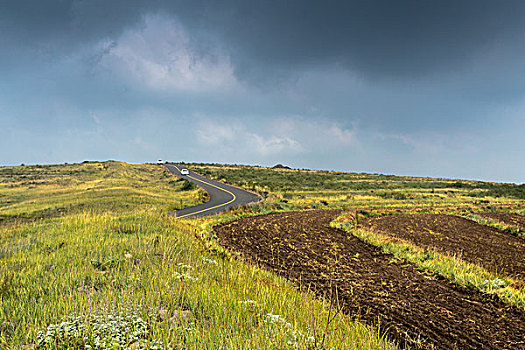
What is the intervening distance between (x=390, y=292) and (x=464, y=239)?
10936 millimetres

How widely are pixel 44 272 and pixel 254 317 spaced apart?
4703 millimetres

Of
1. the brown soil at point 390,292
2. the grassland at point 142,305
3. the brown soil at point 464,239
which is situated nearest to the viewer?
the grassland at point 142,305

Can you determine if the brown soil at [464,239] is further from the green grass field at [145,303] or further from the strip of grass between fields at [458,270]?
the green grass field at [145,303]

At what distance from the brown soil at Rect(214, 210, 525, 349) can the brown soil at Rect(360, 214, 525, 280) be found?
3.57 meters

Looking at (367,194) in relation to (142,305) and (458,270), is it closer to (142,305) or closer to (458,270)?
(458,270)

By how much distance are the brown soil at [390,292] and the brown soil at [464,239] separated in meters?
3.57

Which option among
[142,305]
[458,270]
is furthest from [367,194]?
[142,305]

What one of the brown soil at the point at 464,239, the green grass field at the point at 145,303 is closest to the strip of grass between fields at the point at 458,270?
the green grass field at the point at 145,303

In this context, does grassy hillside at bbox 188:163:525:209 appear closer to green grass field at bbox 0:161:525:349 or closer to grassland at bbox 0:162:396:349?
green grass field at bbox 0:161:525:349

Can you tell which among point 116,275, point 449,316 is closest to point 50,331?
point 116,275

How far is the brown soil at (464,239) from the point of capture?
1138 cm

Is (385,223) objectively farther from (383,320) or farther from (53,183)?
(53,183)

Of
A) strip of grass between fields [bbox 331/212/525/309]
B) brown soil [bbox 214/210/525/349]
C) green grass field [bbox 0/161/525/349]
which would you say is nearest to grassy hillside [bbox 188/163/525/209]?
brown soil [bbox 214/210/525/349]

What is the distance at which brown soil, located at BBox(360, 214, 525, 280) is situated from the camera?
37.3 feet
